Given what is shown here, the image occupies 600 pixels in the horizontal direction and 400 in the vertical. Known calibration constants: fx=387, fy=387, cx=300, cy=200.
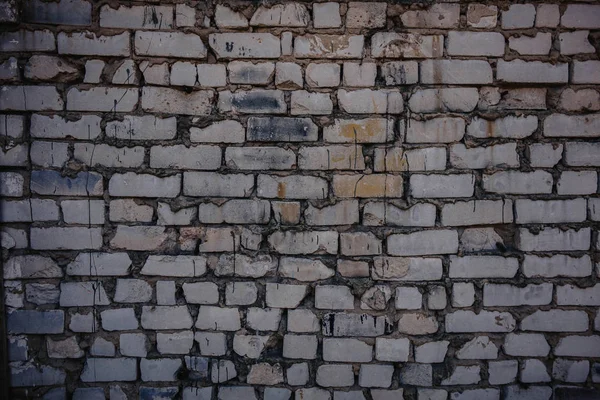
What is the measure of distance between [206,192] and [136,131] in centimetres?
39

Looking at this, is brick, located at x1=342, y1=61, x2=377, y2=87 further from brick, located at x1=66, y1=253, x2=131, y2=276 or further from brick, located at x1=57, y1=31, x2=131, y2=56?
brick, located at x1=66, y1=253, x2=131, y2=276

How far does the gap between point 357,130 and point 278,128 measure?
33cm

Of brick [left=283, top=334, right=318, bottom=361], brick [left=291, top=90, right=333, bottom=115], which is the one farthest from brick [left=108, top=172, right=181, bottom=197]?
brick [left=283, top=334, right=318, bottom=361]

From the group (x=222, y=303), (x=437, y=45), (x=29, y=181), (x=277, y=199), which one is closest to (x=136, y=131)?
(x=29, y=181)

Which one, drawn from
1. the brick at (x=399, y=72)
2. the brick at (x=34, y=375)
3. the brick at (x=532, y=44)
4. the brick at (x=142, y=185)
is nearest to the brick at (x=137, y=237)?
the brick at (x=142, y=185)

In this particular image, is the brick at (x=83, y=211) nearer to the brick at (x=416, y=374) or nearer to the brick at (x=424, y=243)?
the brick at (x=424, y=243)

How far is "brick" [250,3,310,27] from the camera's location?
5.26ft

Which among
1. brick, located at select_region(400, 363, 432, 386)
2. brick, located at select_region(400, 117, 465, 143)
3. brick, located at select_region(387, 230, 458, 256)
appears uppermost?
brick, located at select_region(400, 117, 465, 143)

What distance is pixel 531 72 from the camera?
1.62 m

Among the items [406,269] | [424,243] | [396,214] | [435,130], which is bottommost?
[406,269]

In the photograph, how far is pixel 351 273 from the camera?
5.44ft

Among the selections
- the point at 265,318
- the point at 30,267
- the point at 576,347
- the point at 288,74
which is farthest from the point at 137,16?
the point at 576,347

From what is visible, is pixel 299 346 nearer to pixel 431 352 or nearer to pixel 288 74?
pixel 431 352

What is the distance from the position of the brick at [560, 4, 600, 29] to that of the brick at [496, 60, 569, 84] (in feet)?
0.58
